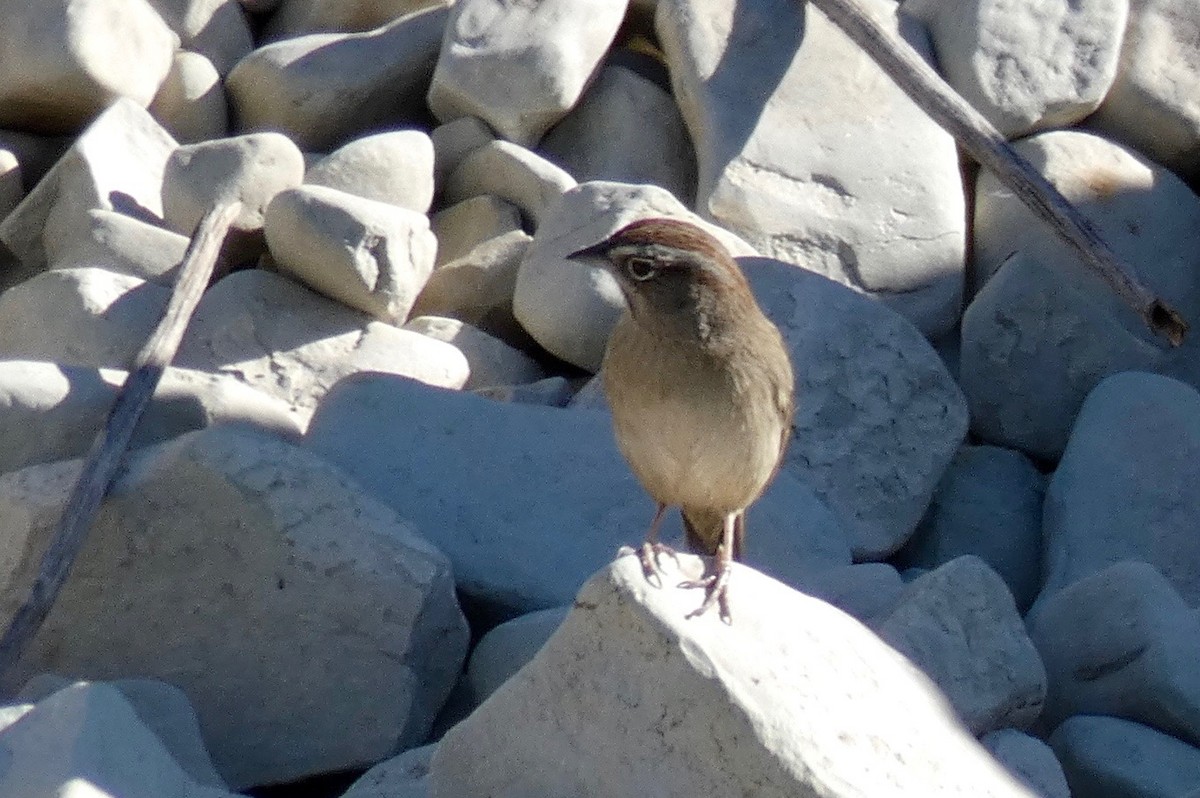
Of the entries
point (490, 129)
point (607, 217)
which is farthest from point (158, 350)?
point (490, 129)

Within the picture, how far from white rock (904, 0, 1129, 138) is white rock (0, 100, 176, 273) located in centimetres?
306

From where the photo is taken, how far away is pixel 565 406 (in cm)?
687

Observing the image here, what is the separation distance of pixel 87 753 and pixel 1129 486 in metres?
3.88

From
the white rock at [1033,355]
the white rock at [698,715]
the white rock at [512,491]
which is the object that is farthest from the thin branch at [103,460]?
the white rock at [1033,355]

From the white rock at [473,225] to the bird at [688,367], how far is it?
2568 mm

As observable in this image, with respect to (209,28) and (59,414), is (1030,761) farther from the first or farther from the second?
(209,28)

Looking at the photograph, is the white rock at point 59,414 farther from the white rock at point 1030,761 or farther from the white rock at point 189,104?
the white rock at point 1030,761

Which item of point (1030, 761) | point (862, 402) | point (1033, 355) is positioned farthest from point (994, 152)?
point (1030, 761)

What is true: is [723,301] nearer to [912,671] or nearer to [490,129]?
[912,671]

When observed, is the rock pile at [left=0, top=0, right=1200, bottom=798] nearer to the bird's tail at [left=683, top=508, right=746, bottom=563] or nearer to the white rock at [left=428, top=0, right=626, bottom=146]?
the white rock at [left=428, top=0, right=626, bottom=146]

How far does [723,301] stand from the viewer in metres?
4.81

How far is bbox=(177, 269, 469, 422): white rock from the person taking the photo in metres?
6.73

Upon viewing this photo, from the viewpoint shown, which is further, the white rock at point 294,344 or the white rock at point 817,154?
the white rock at point 817,154

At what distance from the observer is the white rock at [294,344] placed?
22.1ft
